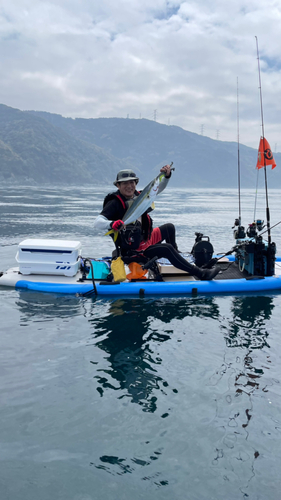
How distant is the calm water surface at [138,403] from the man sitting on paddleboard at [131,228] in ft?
3.73

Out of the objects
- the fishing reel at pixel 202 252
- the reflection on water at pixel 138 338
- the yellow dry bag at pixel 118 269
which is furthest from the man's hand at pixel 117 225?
the fishing reel at pixel 202 252

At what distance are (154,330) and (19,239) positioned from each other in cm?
1097

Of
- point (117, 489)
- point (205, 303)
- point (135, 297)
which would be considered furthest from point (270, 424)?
point (135, 297)

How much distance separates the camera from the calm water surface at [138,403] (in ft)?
9.50

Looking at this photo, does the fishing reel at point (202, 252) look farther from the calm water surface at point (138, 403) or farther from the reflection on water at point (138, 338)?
the calm water surface at point (138, 403)

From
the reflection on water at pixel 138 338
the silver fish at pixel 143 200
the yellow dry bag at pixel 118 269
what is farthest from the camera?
the yellow dry bag at pixel 118 269

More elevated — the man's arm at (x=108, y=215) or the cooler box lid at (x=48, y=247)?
the man's arm at (x=108, y=215)

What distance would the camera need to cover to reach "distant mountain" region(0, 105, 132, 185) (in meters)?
125

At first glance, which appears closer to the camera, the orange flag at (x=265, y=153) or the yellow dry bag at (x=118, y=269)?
the yellow dry bag at (x=118, y=269)

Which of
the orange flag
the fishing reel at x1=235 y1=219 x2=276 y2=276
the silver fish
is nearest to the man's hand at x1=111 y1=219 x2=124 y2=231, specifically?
the silver fish

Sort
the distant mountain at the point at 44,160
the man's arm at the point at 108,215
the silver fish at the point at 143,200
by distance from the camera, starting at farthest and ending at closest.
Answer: the distant mountain at the point at 44,160, the man's arm at the point at 108,215, the silver fish at the point at 143,200

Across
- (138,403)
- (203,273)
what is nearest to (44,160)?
(203,273)

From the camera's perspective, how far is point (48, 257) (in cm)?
749

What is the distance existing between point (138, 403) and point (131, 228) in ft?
12.2
